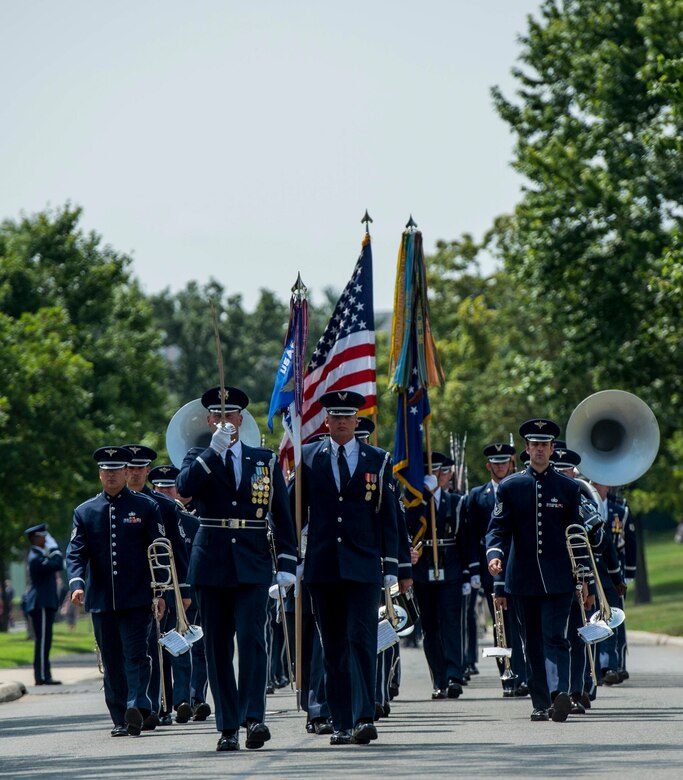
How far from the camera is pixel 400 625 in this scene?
14.3 meters

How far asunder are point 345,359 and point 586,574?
252cm

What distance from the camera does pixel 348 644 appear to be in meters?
12.1

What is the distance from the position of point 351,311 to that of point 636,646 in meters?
15.4

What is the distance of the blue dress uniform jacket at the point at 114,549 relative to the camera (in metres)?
13.7

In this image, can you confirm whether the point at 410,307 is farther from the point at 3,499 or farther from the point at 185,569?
the point at 3,499

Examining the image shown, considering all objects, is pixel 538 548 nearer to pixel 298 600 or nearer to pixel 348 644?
pixel 298 600

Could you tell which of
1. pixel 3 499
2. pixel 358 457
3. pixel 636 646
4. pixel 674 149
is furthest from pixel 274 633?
pixel 3 499

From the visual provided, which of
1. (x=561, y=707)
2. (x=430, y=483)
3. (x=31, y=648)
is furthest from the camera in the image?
A: (x=31, y=648)

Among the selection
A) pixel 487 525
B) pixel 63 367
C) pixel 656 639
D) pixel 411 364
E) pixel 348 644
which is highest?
pixel 63 367

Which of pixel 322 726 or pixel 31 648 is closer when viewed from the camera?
pixel 322 726

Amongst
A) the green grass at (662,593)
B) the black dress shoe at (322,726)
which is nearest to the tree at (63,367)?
the green grass at (662,593)

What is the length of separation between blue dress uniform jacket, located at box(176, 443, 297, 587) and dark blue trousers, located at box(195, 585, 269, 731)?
0.41 feet

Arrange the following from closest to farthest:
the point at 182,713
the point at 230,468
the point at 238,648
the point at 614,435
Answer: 1. the point at 238,648
2. the point at 230,468
3. the point at 182,713
4. the point at 614,435

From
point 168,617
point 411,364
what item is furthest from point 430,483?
point 168,617
